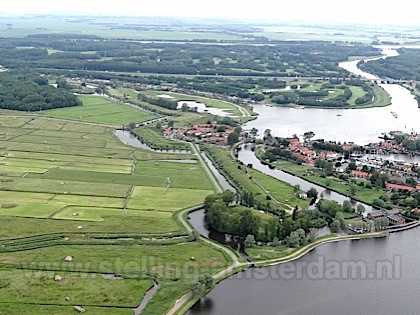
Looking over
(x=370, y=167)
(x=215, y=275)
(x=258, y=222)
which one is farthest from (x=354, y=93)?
(x=215, y=275)

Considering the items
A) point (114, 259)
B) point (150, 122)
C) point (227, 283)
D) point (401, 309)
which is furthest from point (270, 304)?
point (150, 122)

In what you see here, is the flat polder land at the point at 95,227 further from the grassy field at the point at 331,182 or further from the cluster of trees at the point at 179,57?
the cluster of trees at the point at 179,57

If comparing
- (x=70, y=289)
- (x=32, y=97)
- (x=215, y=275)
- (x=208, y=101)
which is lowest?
(x=215, y=275)

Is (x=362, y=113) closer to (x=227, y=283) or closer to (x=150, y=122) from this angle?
(x=150, y=122)

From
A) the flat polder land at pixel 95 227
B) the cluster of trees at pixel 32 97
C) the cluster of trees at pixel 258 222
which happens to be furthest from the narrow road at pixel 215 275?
the cluster of trees at pixel 32 97

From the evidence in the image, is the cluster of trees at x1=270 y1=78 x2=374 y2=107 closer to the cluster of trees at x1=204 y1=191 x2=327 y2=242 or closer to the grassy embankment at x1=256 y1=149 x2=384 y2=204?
the grassy embankment at x1=256 y1=149 x2=384 y2=204

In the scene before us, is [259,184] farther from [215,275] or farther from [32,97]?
[32,97]
